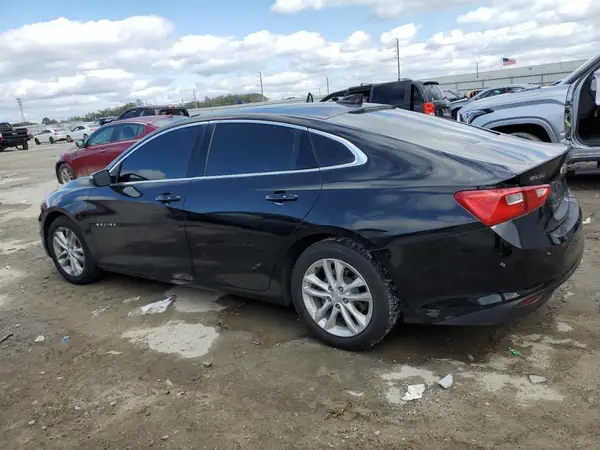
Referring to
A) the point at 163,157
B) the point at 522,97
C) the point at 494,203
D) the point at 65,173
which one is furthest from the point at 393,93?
the point at 494,203

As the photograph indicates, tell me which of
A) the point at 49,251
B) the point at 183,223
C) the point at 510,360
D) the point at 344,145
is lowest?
the point at 510,360

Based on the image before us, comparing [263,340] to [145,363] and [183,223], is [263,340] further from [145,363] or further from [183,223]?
[183,223]

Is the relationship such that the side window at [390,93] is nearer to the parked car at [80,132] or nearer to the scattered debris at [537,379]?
the scattered debris at [537,379]

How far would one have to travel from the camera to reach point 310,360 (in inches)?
135

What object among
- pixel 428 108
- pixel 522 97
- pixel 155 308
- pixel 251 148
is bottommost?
pixel 155 308

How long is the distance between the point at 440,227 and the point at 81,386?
2438 millimetres

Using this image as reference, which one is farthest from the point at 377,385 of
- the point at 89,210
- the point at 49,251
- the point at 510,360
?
the point at 49,251

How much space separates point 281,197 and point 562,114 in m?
5.40

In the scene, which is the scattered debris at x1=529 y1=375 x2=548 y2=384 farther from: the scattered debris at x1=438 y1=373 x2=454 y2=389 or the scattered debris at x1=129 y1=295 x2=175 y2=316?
the scattered debris at x1=129 y1=295 x2=175 y2=316

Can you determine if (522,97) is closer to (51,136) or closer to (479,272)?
(479,272)

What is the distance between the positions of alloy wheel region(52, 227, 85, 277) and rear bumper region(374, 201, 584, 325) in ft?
10.9

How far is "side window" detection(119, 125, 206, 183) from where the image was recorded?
13.9 ft

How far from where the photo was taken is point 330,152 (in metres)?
3.47

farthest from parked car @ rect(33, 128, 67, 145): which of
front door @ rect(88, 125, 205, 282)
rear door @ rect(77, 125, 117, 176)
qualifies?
front door @ rect(88, 125, 205, 282)
